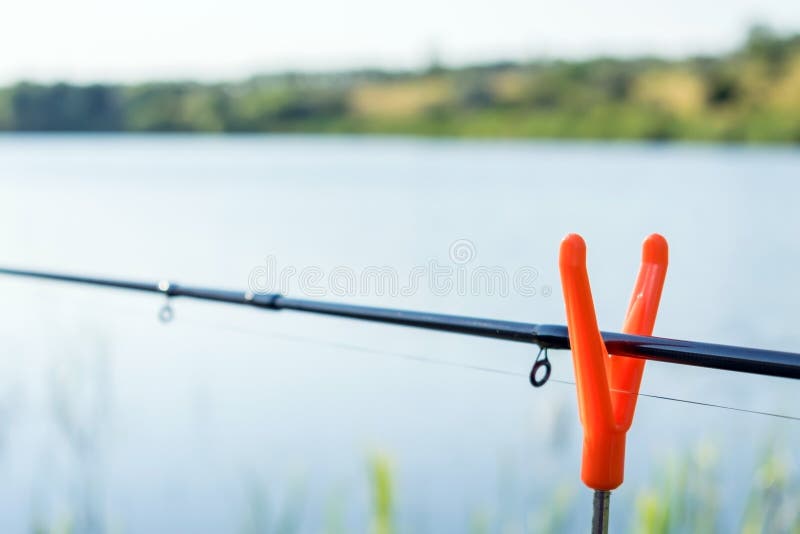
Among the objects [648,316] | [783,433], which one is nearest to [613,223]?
[783,433]

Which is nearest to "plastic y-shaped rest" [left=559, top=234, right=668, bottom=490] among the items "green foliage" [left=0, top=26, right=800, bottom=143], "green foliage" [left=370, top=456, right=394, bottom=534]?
"green foliage" [left=370, top=456, right=394, bottom=534]

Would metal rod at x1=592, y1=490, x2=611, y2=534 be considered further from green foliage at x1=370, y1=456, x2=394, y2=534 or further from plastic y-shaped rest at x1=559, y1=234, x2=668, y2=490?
green foliage at x1=370, y1=456, x2=394, y2=534

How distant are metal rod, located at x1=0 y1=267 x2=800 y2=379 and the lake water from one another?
0.12 meters

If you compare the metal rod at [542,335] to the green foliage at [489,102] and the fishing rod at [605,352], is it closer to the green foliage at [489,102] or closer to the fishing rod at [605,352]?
the fishing rod at [605,352]

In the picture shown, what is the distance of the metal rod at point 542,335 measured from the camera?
0.68m

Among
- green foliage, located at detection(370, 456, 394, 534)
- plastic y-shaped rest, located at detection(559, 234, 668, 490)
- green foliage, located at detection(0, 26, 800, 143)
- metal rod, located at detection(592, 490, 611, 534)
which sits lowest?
green foliage, located at detection(370, 456, 394, 534)

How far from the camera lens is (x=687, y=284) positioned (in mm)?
7520

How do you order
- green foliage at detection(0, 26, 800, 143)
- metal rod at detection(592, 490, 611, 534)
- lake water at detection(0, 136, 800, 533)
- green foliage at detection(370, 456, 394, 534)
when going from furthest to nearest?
green foliage at detection(0, 26, 800, 143) → lake water at detection(0, 136, 800, 533) → green foliage at detection(370, 456, 394, 534) → metal rod at detection(592, 490, 611, 534)

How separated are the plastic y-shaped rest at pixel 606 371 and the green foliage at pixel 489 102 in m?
19.2

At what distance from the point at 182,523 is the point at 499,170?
17265mm

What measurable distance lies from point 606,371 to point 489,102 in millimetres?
24157

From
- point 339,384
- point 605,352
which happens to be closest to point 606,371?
point 605,352

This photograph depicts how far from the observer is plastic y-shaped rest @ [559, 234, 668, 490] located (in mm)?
741

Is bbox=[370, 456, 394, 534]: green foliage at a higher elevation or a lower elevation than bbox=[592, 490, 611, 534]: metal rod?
lower
